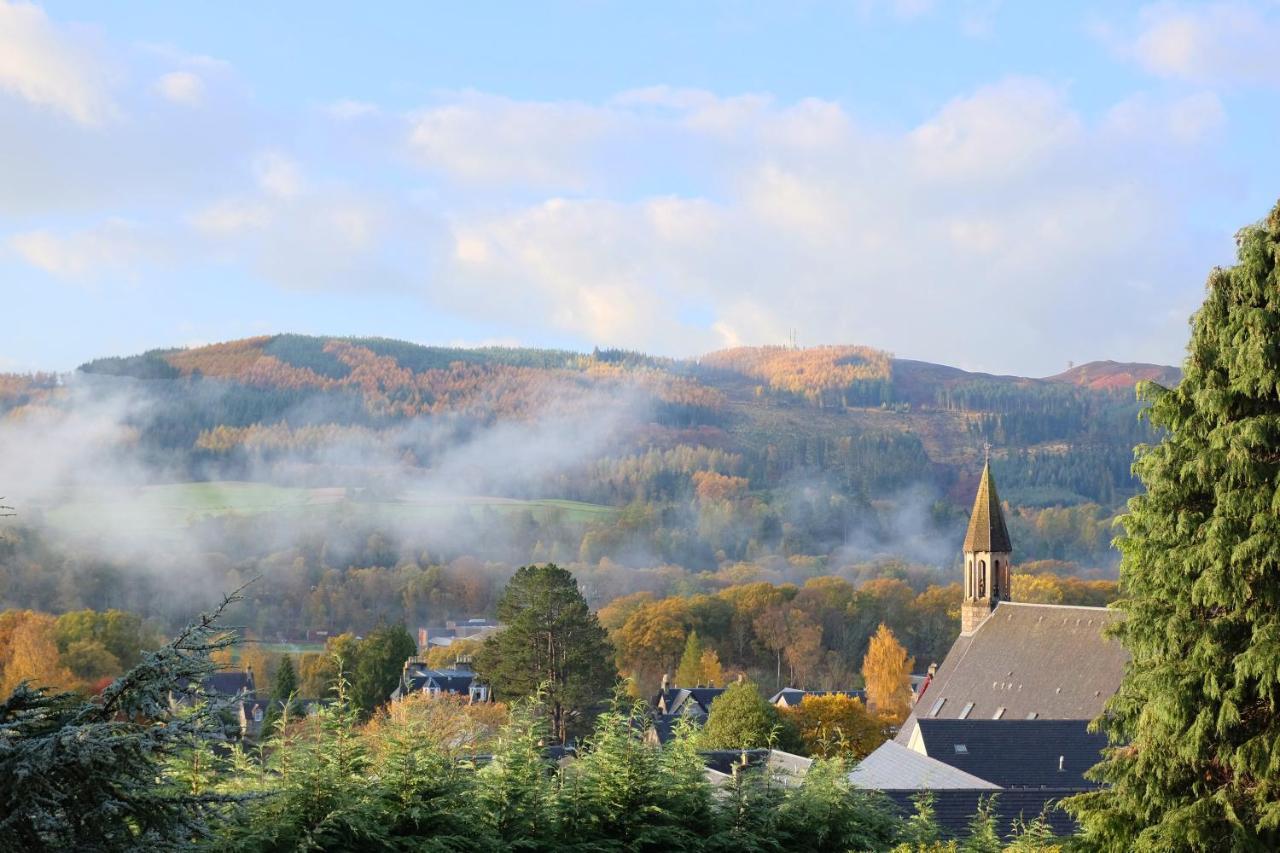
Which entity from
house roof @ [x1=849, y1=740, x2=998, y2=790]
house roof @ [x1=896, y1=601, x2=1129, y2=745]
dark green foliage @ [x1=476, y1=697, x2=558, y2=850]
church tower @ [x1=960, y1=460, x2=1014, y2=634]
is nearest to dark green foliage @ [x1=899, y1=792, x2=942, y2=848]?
dark green foliage @ [x1=476, y1=697, x2=558, y2=850]

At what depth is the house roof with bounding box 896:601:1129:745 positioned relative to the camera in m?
47.8

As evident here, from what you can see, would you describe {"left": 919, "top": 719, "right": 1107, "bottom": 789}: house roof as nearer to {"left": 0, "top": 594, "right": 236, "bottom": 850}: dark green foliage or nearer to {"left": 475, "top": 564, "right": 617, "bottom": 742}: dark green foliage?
{"left": 475, "top": 564, "right": 617, "bottom": 742}: dark green foliage

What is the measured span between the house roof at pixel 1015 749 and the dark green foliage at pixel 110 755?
3212cm

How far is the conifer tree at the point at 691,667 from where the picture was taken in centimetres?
8412

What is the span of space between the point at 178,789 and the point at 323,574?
126 metres

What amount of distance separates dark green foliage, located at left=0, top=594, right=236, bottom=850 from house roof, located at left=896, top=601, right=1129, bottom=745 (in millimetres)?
39859

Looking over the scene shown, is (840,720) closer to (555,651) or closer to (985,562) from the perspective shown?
(555,651)

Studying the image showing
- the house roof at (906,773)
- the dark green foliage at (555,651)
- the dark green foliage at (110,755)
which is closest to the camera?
the dark green foliage at (110,755)

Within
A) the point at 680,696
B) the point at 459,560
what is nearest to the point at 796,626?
the point at 680,696

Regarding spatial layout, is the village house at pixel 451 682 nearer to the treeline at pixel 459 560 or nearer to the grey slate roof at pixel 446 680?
the grey slate roof at pixel 446 680

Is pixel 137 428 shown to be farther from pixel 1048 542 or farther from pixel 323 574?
pixel 1048 542

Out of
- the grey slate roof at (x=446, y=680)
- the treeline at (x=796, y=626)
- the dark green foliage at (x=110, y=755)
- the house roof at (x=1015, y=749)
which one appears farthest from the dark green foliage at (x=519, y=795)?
the treeline at (x=796, y=626)

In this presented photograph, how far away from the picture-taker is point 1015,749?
39594 millimetres

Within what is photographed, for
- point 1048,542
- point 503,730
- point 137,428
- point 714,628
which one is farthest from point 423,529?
point 503,730
